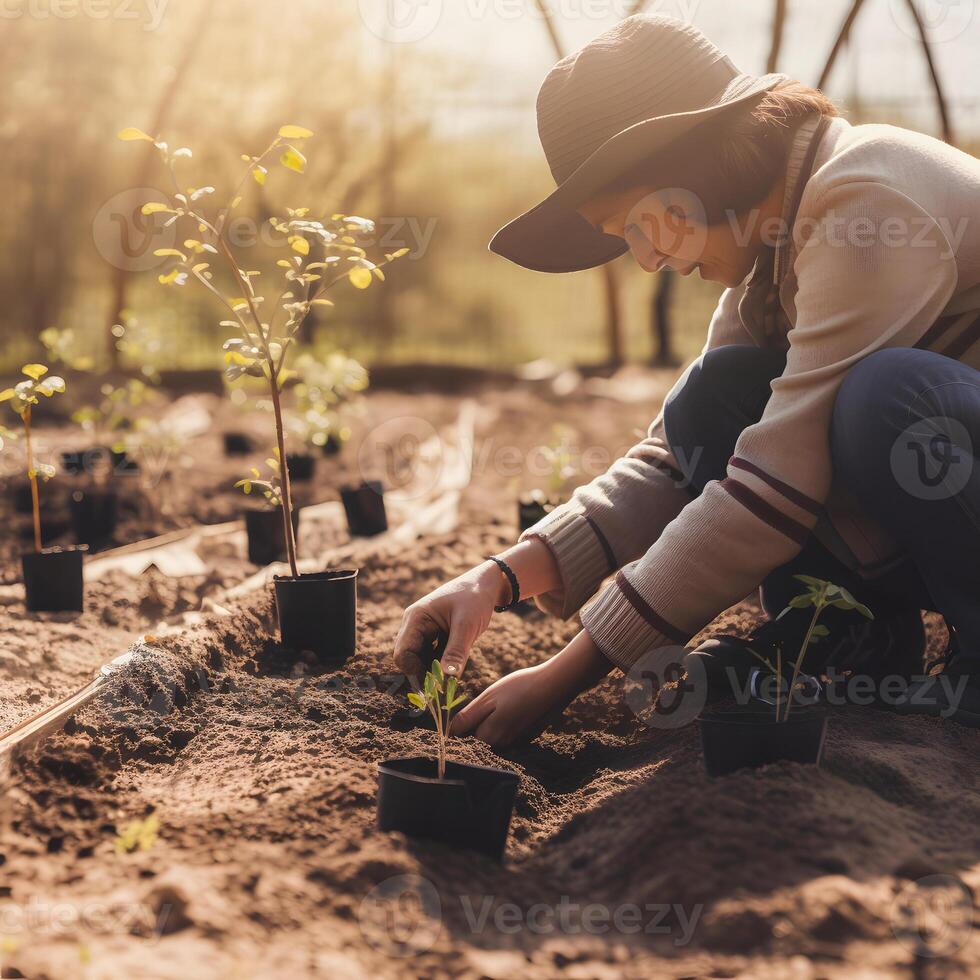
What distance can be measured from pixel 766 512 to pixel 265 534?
7.22 ft

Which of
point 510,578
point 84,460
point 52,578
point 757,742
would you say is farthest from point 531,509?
point 84,460

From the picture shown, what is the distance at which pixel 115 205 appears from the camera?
814 centimetres

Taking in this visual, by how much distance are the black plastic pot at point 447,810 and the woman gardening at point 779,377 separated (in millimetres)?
306

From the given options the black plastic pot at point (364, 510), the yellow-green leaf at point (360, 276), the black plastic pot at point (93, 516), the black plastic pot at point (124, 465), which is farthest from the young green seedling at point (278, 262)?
the black plastic pot at point (124, 465)

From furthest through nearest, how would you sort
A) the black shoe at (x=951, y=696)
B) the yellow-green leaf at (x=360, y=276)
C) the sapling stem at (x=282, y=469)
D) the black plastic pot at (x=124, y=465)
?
the black plastic pot at (x=124, y=465), the sapling stem at (x=282, y=469), the yellow-green leaf at (x=360, y=276), the black shoe at (x=951, y=696)

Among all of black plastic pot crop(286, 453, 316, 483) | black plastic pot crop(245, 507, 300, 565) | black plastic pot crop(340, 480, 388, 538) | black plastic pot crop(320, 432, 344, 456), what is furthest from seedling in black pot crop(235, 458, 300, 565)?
black plastic pot crop(320, 432, 344, 456)

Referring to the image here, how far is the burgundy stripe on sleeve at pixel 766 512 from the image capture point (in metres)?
1.75

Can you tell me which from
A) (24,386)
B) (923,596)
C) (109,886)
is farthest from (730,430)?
(24,386)

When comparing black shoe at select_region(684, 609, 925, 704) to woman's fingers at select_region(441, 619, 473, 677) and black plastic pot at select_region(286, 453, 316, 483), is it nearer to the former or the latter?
woman's fingers at select_region(441, 619, 473, 677)

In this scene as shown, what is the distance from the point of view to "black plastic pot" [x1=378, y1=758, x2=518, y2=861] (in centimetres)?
141

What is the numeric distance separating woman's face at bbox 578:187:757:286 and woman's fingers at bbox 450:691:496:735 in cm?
91

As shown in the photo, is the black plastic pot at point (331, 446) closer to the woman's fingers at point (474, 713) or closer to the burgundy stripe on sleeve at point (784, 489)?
the woman's fingers at point (474, 713)

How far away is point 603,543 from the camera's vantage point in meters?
2.12

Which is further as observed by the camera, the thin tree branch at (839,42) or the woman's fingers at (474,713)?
the thin tree branch at (839,42)
